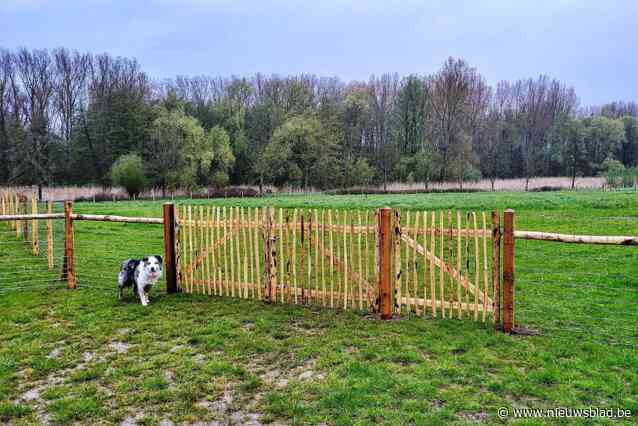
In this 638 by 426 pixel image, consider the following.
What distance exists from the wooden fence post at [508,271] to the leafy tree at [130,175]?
1693 inches

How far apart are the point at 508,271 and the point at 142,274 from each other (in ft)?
19.2

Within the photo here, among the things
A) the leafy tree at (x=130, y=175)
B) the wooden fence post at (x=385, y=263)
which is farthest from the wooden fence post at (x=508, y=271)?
the leafy tree at (x=130, y=175)

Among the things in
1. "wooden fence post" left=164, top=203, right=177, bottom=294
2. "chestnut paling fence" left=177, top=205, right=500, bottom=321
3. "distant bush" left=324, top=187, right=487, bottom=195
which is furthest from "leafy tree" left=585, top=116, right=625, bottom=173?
"wooden fence post" left=164, top=203, right=177, bottom=294

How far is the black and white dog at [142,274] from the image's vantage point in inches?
322

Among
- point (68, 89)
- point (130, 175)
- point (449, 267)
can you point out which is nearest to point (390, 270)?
point (449, 267)

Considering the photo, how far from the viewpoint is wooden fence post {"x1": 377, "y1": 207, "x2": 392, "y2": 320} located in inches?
286

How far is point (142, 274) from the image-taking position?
827cm

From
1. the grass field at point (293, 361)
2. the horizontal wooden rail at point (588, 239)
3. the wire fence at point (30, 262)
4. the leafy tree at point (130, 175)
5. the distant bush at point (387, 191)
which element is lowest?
the grass field at point (293, 361)

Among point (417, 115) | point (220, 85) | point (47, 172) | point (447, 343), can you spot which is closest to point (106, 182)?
point (47, 172)

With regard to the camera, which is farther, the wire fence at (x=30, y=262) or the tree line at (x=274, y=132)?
the tree line at (x=274, y=132)

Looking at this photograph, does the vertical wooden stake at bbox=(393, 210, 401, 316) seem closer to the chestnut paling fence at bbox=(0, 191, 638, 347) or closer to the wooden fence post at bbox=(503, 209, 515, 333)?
the chestnut paling fence at bbox=(0, 191, 638, 347)

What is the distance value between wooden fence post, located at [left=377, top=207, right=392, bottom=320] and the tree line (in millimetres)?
41997

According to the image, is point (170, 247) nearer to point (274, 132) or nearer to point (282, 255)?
point (282, 255)

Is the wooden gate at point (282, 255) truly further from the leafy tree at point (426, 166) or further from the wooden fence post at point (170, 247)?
the leafy tree at point (426, 166)
